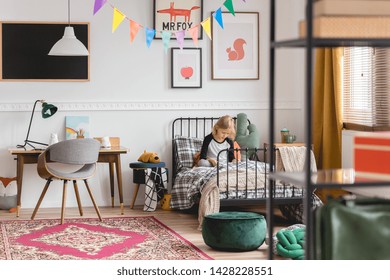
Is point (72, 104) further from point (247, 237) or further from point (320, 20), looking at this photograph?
point (320, 20)

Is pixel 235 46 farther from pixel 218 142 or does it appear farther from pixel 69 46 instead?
pixel 69 46

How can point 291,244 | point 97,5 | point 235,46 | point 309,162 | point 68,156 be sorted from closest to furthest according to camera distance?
1. point 309,162
2. point 291,244
3. point 68,156
4. point 97,5
5. point 235,46

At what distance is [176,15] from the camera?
7332mm

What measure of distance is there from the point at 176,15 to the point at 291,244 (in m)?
3.18

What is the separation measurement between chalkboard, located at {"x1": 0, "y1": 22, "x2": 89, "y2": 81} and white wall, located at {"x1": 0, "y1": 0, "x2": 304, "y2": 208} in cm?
7

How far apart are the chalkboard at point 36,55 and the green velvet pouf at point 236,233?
8.85ft

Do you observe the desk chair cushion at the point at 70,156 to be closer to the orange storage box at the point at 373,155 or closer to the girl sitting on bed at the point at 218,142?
the girl sitting on bed at the point at 218,142

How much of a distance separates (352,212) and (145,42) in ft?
17.9

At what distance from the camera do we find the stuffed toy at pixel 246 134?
23.7ft

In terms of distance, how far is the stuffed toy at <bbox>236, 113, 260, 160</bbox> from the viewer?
23.7 ft

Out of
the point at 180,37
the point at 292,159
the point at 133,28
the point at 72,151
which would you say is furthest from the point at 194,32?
the point at 72,151

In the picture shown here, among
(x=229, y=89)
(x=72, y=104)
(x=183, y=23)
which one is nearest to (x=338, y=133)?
(x=229, y=89)

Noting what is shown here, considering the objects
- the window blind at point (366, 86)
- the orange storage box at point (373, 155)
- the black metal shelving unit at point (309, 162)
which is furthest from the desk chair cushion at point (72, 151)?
the orange storage box at point (373, 155)

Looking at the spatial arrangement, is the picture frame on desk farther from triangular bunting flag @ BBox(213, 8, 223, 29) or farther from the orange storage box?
the orange storage box
